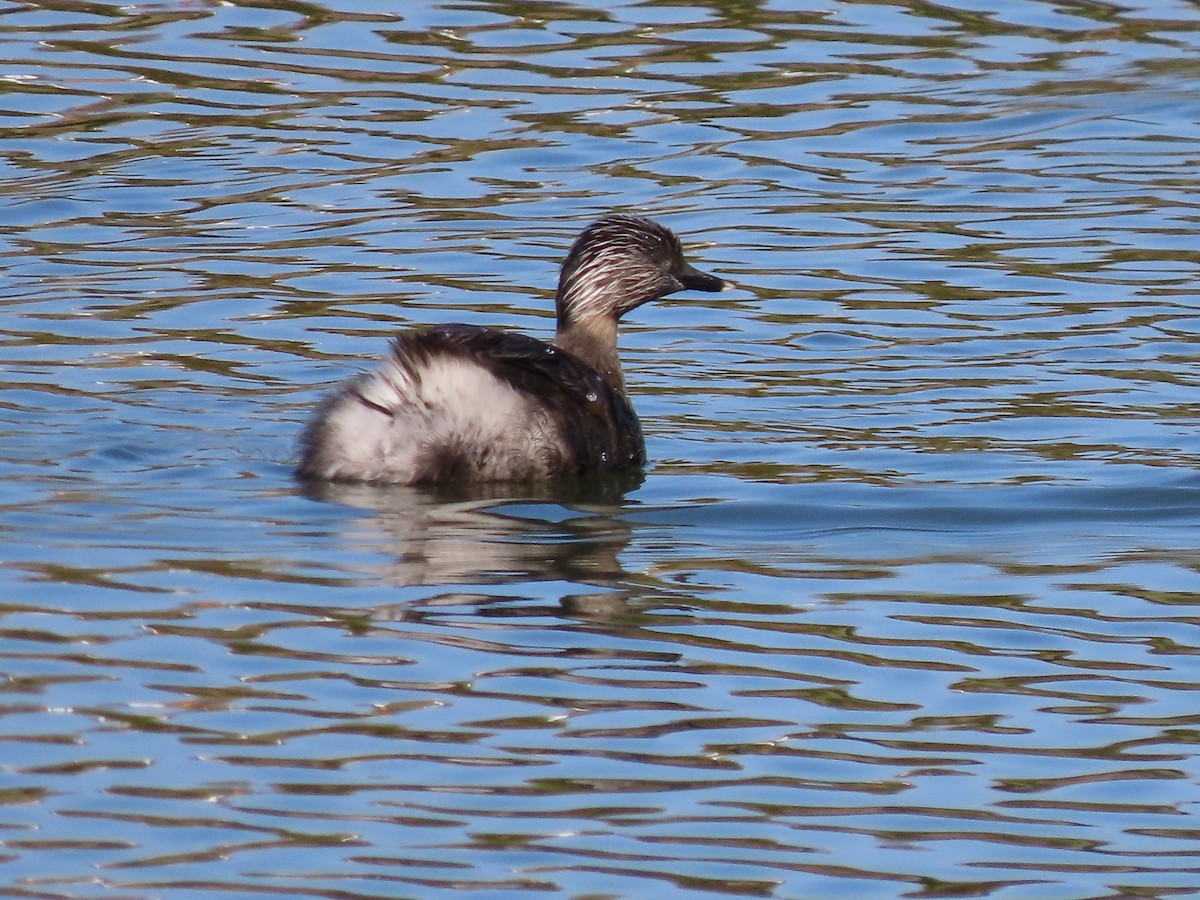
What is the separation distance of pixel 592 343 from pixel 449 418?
1610 millimetres

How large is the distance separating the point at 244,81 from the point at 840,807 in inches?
432

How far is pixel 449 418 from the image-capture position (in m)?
8.66

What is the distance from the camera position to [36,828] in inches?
210

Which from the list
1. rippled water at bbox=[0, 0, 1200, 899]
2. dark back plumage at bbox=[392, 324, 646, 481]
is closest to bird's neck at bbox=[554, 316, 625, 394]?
rippled water at bbox=[0, 0, 1200, 899]

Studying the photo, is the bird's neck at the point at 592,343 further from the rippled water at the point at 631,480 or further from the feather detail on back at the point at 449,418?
the feather detail on back at the point at 449,418

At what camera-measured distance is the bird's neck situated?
10.1 meters

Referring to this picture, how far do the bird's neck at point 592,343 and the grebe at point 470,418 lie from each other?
0.62m

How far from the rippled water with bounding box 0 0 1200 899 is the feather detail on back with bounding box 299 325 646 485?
23 centimetres

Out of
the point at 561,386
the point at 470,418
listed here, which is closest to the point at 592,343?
the point at 561,386

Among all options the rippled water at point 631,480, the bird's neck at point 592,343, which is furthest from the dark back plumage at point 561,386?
the bird's neck at point 592,343

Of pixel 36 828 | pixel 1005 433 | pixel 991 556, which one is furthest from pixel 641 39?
pixel 36 828

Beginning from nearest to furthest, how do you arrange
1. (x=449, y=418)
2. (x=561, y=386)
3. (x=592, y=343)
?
(x=449, y=418), (x=561, y=386), (x=592, y=343)

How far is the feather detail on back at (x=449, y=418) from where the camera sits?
859 cm

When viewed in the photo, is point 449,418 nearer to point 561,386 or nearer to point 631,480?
point 561,386
